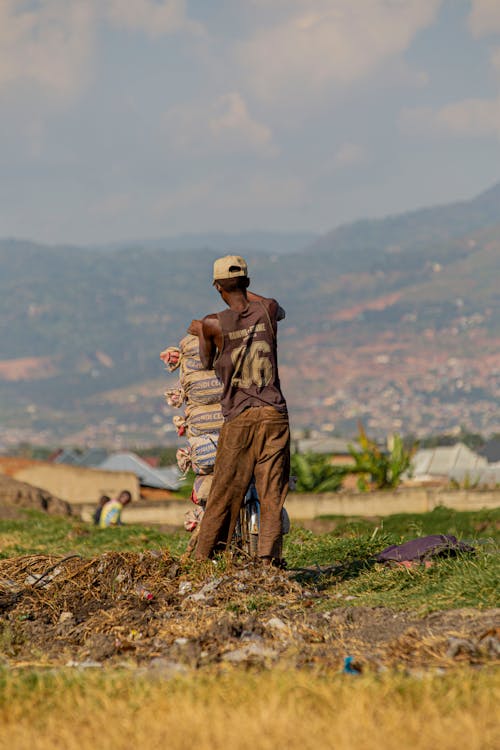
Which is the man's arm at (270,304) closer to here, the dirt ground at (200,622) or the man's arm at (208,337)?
the man's arm at (208,337)

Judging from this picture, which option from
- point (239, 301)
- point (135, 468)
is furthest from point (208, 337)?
point (135, 468)

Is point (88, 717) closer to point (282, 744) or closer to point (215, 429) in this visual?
point (282, 744)

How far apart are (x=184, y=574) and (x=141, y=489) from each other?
33.9 m

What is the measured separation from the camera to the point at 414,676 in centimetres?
575

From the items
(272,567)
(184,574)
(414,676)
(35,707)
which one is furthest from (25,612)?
(414,676)

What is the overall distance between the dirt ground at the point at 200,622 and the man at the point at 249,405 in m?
→ 0.52

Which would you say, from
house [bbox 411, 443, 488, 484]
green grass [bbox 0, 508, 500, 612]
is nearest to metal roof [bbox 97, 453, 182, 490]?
house [bbox 411, 443, 488, 484]

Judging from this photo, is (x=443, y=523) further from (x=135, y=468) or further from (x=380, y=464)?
(x=135, y=468)

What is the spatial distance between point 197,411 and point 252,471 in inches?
68.9

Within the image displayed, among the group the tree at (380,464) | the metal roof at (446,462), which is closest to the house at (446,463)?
the metal roof at (446,462)

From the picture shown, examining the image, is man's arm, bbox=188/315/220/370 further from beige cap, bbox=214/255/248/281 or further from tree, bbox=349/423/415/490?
tree, bbox=349/423/415/490

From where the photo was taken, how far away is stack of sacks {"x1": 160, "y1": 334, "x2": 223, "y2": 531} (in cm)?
1059

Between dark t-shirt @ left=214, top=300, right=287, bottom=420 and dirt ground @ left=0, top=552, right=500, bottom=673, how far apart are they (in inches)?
50.1

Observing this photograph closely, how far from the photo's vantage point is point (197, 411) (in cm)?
1070
